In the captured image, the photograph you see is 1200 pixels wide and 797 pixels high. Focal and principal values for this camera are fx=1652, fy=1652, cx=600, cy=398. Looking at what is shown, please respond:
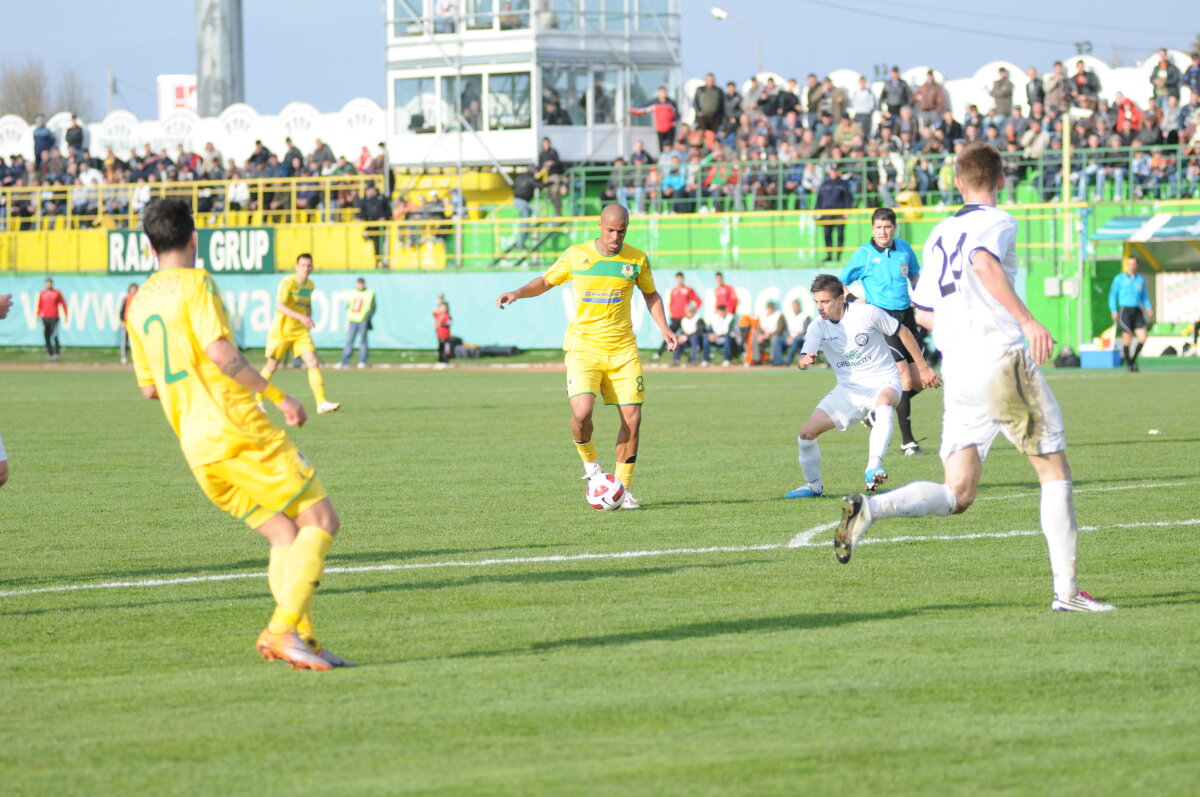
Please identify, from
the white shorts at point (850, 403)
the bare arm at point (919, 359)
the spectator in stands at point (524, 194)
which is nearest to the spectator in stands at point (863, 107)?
the spectator in stands at point (524, 194)

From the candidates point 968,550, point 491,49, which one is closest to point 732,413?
point 968,550

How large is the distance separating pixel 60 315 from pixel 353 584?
38.3 m

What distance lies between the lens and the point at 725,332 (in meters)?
36.2

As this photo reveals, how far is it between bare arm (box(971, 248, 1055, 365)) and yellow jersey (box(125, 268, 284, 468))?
9.94 ft

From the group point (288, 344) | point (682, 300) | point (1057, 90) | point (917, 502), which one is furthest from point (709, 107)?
point (917, 502)

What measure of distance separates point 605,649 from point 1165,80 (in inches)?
1263

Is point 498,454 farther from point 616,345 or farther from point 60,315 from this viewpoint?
point 60,315

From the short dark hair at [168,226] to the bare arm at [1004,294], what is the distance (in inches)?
128

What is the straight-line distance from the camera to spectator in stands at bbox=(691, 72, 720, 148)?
3991 cm

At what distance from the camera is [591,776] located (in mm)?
4723

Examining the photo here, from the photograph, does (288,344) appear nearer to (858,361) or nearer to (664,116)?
(858,361)

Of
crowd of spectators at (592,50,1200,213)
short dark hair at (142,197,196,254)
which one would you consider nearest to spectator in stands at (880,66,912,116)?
crowd of spectators at (592,50,1200,213)

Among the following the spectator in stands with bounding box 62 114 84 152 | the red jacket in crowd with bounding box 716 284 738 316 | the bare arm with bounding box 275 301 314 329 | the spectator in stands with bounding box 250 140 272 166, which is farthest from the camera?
the spectator in stands with bounding box 62 114 84 152

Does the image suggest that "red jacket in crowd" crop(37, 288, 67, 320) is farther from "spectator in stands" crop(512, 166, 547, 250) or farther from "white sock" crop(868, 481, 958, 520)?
"white sock" crop(868, 481, 958, 520)
